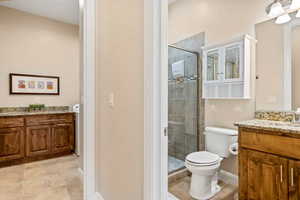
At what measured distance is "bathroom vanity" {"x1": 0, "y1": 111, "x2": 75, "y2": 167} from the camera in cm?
285

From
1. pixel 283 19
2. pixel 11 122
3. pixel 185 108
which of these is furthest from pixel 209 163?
pixel 11 122

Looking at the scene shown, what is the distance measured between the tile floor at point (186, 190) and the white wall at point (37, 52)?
286 cm

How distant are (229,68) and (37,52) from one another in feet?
11.5

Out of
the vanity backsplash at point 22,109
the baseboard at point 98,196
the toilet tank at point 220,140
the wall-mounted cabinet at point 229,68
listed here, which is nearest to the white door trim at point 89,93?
the baseboard at point 98,196

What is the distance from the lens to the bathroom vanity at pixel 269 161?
1.34 m

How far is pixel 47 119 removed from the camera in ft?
10.5

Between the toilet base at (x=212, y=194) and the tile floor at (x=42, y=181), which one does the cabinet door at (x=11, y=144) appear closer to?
the tile floor at (x=42, y=181)

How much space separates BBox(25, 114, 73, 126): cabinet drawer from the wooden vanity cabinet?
300cm

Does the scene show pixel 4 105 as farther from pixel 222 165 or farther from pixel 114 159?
pixel 222 165

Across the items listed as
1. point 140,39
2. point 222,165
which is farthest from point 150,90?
point 222,165

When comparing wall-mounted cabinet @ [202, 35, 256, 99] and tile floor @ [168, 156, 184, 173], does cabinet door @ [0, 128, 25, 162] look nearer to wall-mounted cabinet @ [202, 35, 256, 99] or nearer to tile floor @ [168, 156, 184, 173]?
tile floor @ [168, 156, 184, 173]

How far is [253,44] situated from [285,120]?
0.93 meters

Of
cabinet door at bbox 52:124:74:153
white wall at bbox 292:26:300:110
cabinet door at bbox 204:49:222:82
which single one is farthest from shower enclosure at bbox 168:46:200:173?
cabinet door at bbox 52:124:74:153

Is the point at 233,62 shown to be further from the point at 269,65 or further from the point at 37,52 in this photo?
the point at 37,52
